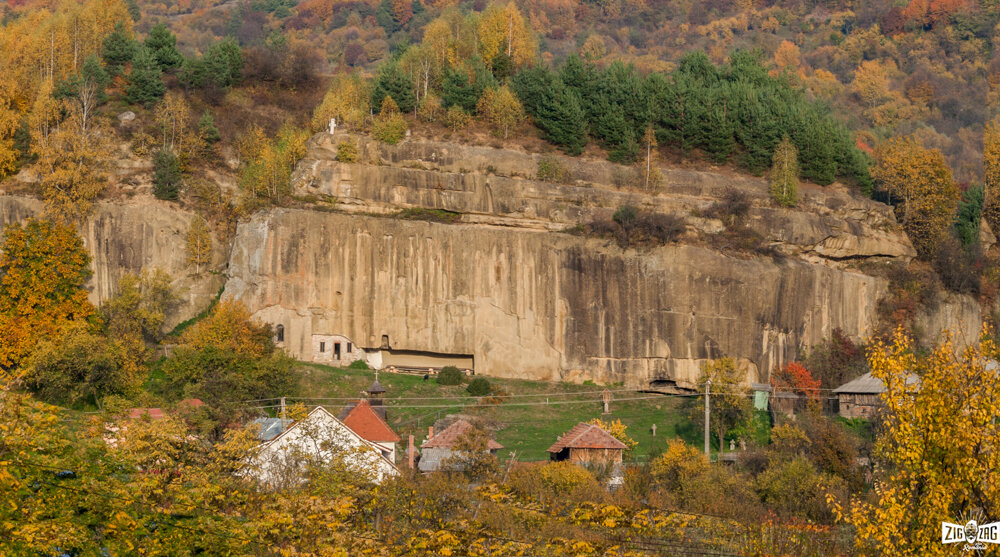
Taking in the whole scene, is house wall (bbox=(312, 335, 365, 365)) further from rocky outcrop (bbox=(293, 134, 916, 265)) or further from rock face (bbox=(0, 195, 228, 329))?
rocky outcrop (bbox=(293, 134, 916, 265))

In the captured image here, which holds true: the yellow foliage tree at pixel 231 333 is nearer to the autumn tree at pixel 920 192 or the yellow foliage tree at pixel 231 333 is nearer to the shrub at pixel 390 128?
the shrub at pixel 390 128

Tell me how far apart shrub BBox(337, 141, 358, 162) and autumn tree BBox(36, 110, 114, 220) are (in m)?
12.4

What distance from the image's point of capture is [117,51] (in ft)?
269

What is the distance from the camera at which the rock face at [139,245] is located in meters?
68.8

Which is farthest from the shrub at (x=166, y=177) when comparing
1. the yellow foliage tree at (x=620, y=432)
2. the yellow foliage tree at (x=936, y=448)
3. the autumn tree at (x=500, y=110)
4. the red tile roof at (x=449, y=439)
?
the yellow foliage tree at (x=936, y=448)

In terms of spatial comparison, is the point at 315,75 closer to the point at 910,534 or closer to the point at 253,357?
the point at 253,357

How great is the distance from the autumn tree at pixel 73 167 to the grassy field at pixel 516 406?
15067 mm

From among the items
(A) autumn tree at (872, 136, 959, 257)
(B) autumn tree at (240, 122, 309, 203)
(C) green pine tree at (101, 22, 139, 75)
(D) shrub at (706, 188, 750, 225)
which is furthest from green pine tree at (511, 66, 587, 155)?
(C) green pine tree at (101, 22, 139, 75)

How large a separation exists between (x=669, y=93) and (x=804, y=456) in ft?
114

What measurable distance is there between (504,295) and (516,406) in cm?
783

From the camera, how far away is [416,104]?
77500mm

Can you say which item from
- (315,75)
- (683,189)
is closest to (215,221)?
(315,75)

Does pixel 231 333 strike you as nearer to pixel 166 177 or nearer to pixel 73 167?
pixel 166 177

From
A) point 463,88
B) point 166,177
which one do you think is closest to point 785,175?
point 463,88
